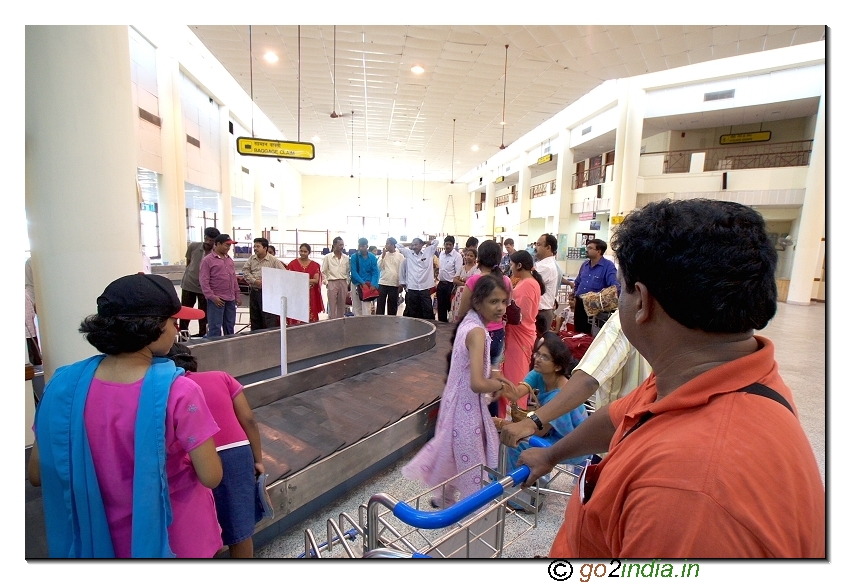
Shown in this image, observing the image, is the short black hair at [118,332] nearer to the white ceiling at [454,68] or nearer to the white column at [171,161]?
the white ceiling at [454,68]

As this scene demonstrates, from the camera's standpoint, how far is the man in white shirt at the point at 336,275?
7.05 m

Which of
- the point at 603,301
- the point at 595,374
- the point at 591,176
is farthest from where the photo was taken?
the point at 591,176

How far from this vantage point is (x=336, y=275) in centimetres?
712

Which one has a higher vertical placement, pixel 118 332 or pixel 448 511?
pixel 118 332

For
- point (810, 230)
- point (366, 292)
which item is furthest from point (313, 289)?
point (810, 230)

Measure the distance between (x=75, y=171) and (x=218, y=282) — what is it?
10.3ft

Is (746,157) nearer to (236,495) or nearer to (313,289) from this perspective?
(313,289)

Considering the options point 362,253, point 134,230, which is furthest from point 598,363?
point 362,253

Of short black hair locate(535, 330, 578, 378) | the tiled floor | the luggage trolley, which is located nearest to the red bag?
the tiled floor

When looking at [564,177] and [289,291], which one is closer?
[289,291]

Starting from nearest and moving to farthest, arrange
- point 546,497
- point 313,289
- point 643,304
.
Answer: point 643,304 → point 546,497 → point 313,289

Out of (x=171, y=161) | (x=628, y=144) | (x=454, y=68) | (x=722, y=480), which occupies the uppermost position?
(x=454, y=68)

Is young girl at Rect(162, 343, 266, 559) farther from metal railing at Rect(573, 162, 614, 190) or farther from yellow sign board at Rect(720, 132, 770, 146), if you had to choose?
yellow sign board at Rect(720, 132, 770, 146)

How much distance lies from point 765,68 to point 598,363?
14.7m
